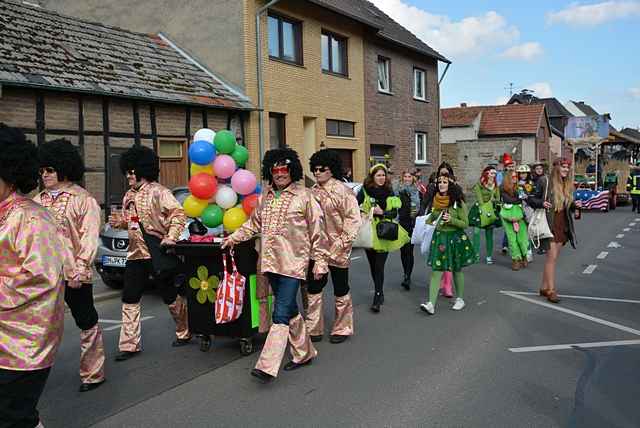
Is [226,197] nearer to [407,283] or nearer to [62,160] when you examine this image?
[62,160]

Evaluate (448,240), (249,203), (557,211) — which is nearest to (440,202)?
(448,240)

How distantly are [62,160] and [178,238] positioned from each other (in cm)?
125

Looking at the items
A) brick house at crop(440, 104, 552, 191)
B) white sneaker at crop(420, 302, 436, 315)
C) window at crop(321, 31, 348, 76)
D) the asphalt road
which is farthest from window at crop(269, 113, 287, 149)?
brick house at crop(440, 104, 552, 191)

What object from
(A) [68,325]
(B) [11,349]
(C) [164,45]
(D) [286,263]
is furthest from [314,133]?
(B) [11,349]

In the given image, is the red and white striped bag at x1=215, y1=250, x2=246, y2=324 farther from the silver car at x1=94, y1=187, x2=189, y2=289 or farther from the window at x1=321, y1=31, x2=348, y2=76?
the window at x1=321, y1=31, x2=348, y2=76

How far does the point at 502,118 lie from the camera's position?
41.7 metres

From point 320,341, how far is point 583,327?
9.11ft

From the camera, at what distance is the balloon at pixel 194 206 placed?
20.1 ft

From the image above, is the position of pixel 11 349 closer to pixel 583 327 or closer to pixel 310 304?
pixel 310 304

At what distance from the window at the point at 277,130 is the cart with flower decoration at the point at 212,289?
12.1 meters

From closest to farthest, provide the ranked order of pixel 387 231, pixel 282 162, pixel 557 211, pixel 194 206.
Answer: pixel 282 162
pixel 194 206
pixel 387 231
pixel 557 211

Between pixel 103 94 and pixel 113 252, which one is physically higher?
pixel 103 94

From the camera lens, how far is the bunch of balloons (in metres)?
5.98

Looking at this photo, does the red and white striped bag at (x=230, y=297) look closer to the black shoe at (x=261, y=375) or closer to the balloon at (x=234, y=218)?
the black shoe at (x=261, y=375)
